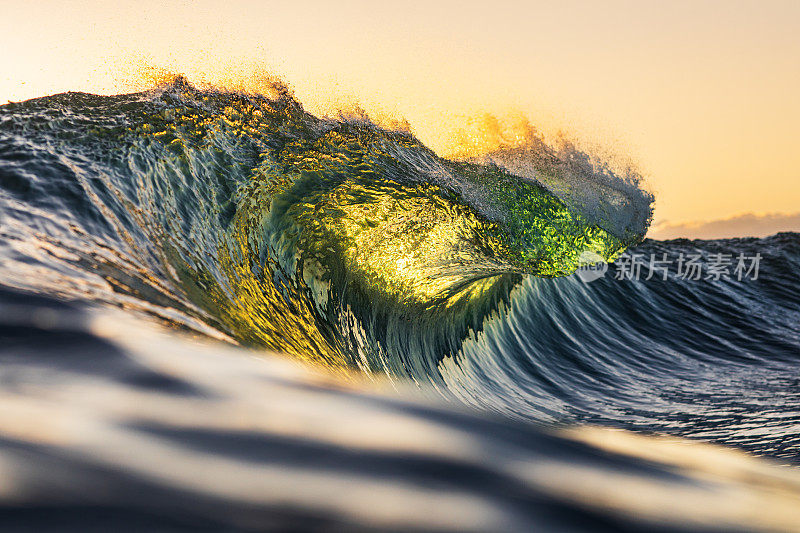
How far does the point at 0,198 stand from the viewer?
2463 mm

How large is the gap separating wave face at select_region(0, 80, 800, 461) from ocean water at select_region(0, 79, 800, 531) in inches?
0.8

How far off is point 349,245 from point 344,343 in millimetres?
674

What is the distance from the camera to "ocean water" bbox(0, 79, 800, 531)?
0.82m

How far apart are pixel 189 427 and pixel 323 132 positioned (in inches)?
130

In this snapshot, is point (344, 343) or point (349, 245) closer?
point (344, 343)

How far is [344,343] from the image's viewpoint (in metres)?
3.20

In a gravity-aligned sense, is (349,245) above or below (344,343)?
above

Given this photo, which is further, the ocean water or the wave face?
the wave face

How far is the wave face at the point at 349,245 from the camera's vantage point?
7.95ft

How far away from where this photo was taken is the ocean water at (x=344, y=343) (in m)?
0.82

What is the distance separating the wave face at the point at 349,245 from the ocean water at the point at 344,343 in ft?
0.07

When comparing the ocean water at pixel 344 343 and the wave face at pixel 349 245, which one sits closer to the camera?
the ocean water at pixel 344 343

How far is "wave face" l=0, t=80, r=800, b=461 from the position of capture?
2.42m

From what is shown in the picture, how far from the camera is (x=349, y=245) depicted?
3619 mm
